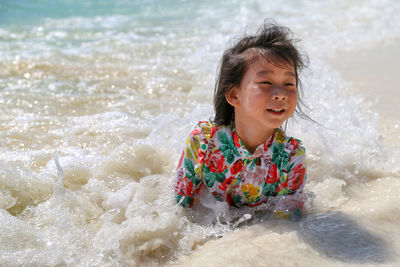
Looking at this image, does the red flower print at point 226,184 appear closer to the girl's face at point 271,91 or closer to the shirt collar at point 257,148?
the shirt collar at point 257,148

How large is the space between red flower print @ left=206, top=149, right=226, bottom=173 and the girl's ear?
0.28m

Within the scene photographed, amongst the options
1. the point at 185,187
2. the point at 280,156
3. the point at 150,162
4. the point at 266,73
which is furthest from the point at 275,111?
the point at 150,162

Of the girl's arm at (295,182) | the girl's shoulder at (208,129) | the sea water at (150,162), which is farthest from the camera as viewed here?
the girl's shoulder at (208,129)

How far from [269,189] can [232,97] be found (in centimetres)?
56

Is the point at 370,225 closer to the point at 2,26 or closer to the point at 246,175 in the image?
the point at 246,175

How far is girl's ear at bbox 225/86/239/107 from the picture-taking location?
2.55 meters

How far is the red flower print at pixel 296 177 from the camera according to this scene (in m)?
2.52

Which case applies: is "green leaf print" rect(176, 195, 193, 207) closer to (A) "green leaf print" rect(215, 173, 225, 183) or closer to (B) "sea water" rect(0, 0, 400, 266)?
(B) "sea water" rect(0, 0, 400, 266)

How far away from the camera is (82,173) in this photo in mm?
2977

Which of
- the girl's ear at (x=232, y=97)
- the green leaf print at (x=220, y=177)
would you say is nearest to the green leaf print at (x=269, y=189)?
the green leaf print at (x=220, y=177)

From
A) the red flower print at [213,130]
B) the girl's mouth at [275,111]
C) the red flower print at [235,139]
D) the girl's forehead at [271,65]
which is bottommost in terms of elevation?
the red flower print at [235,139]

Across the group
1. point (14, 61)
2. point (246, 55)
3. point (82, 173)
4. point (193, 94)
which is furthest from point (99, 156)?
point (14, 61)

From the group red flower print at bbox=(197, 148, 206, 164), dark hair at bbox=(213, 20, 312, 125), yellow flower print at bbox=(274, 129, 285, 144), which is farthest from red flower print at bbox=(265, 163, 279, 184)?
dark hair at bbox=(213, 20, 312, 125)

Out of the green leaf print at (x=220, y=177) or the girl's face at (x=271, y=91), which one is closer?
the girl's face at (x=271, y=91)
